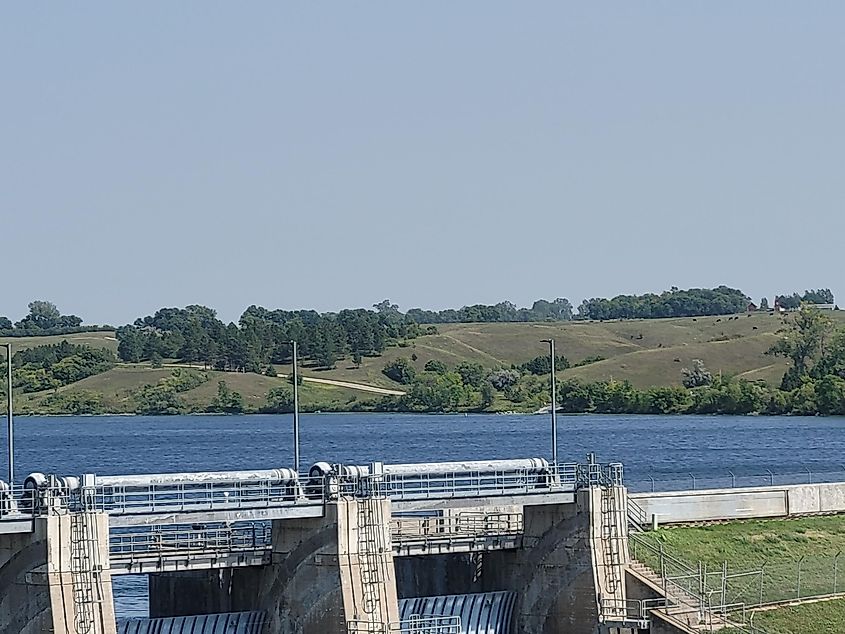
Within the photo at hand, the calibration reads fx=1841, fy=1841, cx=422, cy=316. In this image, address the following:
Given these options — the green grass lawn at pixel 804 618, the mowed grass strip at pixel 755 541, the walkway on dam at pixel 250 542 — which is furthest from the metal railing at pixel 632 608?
the mowed grass strip at pixel 755 541

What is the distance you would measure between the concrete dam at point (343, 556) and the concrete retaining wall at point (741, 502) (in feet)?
2.14

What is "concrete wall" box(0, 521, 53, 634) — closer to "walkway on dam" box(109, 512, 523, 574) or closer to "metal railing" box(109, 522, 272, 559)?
"walkway on dam" box(109, 512, 523, 574)

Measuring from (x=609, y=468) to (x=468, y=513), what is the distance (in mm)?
5503

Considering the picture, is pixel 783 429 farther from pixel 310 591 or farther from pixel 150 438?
pixel 310 591

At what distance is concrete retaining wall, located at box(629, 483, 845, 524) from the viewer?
64.4 meters

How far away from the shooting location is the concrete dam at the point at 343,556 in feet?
158

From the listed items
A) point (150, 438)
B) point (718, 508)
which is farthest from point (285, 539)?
point (150, 438)

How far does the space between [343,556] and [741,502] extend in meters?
19.6

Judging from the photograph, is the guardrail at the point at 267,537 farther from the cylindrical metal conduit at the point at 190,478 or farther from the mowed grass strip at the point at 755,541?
the mowed grass strip at the point at 755,541

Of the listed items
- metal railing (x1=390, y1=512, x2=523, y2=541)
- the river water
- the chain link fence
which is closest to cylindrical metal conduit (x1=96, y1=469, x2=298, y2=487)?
metal railing (x1=390, y1=512, x2=523, y2=541)

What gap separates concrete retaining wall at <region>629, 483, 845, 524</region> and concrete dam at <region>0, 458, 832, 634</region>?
25.7 inches

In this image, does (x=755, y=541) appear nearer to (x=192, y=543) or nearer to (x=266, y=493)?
(x=266, y=493)

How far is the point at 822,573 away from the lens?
61.2 meters

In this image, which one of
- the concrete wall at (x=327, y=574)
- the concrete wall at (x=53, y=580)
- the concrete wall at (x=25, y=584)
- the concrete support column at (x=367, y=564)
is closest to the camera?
the concrete wall at (x=53, y=580)
